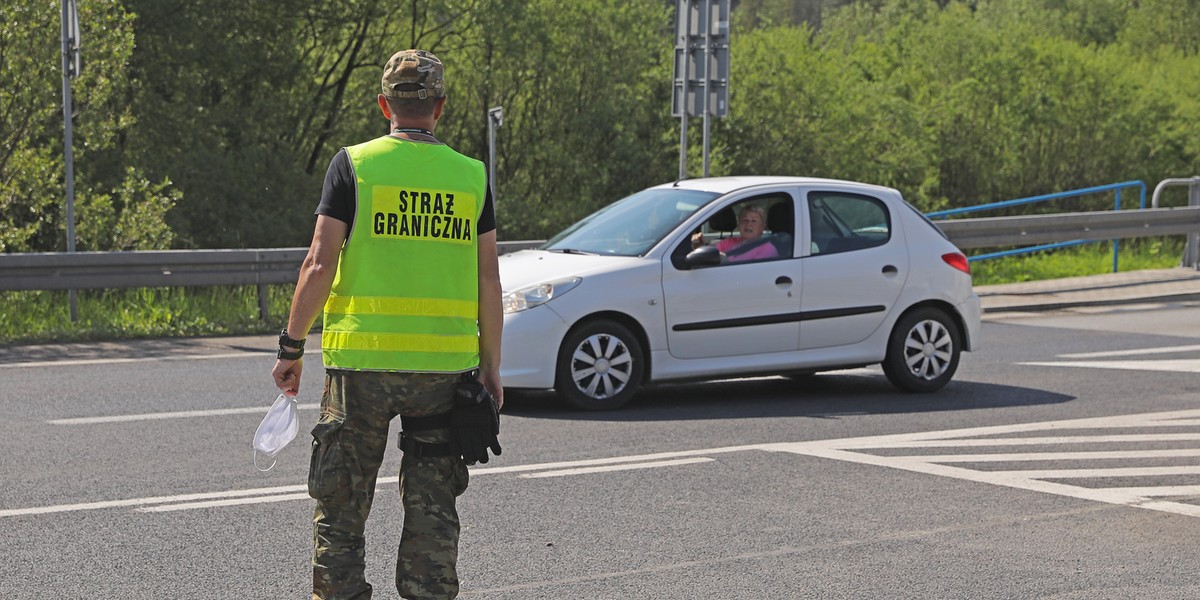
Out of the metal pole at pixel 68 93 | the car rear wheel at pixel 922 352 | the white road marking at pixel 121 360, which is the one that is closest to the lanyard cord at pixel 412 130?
the car rear wheel at pixel 922 352

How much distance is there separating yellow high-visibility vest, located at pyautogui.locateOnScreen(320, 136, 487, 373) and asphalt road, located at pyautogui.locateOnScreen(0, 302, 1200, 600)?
1384mm

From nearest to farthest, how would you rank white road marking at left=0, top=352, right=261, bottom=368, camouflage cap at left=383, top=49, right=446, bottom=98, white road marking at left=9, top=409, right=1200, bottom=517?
1. camouflage cap at left=383, top=49, right=446, bottom=98
2. white road marking at left=9, top=409, right=1200, bottom=517
3. white road marking at left=0, top=352, right=261, bottom=368

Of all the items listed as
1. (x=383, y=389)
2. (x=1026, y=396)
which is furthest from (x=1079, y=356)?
(x=383, y=389)

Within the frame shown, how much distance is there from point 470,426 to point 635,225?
20.6 ft

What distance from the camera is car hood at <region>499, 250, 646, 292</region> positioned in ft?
32.3

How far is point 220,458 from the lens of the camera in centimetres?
795

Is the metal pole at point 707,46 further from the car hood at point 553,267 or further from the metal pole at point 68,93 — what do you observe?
the car hood at point 553,267

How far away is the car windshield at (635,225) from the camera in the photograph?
10.3 meters

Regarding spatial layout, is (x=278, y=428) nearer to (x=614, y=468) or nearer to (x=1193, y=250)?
(x=614, y=468)

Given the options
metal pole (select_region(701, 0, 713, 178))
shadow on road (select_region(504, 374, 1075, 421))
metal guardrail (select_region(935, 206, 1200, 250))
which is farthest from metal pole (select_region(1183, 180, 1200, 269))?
shadow on road (select_region(504, 374, 1075, 421))

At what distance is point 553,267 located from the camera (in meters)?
10.0

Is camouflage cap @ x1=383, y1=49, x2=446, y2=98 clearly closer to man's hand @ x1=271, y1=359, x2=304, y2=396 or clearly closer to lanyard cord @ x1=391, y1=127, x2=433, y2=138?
lanyard cord @ x1=391, y1=127, x2=433, y2=138

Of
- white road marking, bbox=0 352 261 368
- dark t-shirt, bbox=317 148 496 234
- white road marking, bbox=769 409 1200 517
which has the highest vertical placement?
dark t-shirt, bbox=317 148 496 234

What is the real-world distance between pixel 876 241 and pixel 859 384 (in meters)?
1.16
